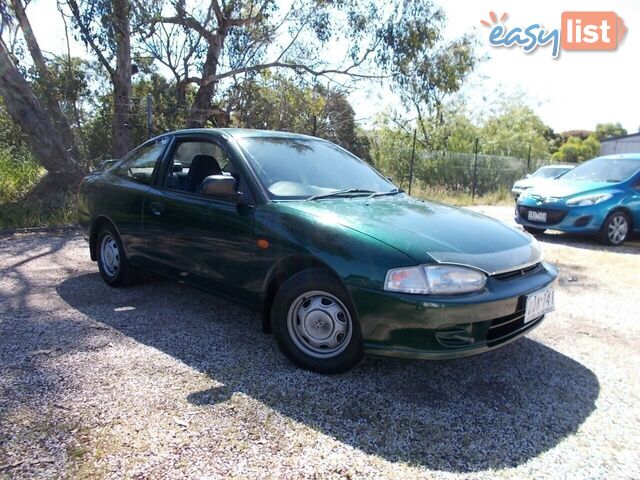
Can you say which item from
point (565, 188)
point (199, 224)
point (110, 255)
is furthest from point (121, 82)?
point (565, 188)

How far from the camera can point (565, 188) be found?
28.2 ft

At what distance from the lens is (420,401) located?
2.77 metres

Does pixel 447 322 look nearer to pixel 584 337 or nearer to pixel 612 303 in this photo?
pixel 584 337

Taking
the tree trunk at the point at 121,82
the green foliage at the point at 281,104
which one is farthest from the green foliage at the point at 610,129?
the tree trunk at the point at 121,82

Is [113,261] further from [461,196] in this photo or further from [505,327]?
[461,196]

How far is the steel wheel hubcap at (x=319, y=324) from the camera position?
2.92 metres

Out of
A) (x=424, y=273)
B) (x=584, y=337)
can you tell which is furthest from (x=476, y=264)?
(x=584, y=337)

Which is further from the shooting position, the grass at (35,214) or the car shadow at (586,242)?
the car shadow at (586,242)

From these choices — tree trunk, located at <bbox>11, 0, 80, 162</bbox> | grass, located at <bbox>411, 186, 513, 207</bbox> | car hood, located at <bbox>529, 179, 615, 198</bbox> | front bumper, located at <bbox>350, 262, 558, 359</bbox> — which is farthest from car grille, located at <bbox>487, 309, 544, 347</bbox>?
grass, located at <bbox>411, 186, 513, 207</bbox>

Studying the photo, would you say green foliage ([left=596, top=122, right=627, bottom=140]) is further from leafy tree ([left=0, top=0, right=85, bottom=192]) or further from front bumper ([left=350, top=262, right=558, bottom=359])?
front bumper ([left=350, top=262, right=558, bottom=359])

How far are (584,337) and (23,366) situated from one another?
4049mm

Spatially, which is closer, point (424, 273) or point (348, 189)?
point (424, 273)

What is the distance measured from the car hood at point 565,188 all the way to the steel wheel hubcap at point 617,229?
1.97 feet

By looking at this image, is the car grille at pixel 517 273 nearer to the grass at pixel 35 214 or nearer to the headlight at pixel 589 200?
the headlight at pixel 589 200
